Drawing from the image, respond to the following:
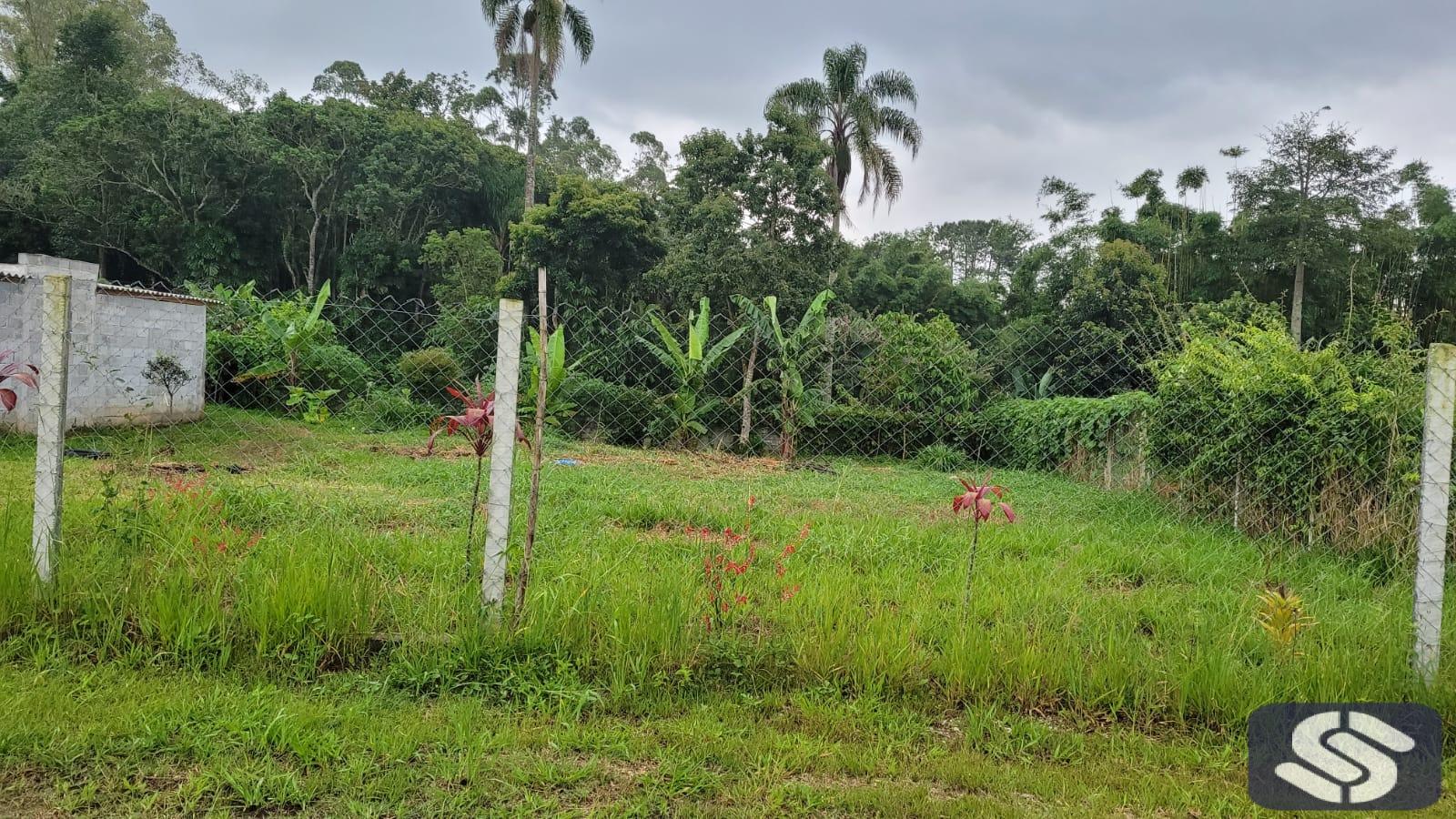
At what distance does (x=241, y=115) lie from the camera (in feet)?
75.5

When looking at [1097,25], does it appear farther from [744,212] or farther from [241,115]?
[241,115]

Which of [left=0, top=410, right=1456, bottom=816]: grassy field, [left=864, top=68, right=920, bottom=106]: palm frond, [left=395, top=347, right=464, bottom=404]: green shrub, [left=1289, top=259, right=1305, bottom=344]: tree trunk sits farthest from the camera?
[left=1289, top=259, right=1305, bottom=344]: tree trunk

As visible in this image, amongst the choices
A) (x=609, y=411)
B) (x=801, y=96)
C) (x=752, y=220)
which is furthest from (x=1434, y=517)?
(x=801, y=96)

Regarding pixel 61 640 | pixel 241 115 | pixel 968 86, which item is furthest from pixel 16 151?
pixel 61 640

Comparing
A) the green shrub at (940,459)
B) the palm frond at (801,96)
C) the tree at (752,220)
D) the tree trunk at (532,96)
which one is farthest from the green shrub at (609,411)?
the tree trunk at (532,96)

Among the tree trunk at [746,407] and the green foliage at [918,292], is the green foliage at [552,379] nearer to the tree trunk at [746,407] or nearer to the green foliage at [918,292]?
the tree trunk at [746,407]

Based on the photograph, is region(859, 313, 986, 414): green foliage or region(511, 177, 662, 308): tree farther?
region(511, 177, 662, 308): tree

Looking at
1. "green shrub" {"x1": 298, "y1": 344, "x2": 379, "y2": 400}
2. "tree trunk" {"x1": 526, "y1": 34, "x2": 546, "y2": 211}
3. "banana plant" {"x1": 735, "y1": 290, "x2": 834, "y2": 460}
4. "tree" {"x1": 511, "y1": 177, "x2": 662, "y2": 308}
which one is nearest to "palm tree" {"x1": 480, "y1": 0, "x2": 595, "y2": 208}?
"tree trunk" {"x1": 526, "y1": 34, "x2": 546, "y2": 211}

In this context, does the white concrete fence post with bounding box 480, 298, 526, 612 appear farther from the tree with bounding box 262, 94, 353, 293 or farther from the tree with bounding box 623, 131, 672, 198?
the tree with bounding box 623, 131, 672, 198

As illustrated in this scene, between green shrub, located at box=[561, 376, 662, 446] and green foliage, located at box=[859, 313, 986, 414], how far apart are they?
3.60 meters

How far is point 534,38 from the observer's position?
22.3 m

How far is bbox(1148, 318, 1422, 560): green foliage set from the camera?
4.70 metres

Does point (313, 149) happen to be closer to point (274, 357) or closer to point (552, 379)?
point (274, 357)

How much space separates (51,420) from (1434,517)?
4.83 meters
